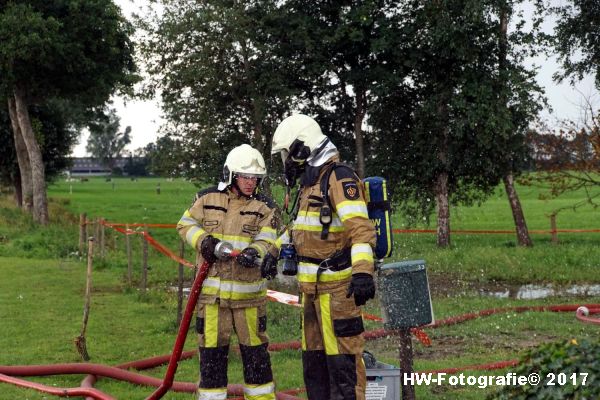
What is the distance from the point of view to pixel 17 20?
87.0 feet

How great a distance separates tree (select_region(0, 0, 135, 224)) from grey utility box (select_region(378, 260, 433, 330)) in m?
22.4

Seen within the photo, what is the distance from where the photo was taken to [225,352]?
Answer: 646 cm

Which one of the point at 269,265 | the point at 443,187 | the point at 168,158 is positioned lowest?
the point at 269,265

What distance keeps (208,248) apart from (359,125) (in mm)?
22879

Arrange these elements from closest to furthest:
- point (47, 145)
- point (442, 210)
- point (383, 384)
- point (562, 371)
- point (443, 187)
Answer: point (562, 371)
point (383, 384)
point (442, 210)
point (443, 187)
point (47, 145)

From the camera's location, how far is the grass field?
8812 millimetres

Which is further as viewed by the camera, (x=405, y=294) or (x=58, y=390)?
(x=58, y=390)

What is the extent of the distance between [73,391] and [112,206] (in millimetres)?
45888

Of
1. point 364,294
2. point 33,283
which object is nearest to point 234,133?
point 33,283

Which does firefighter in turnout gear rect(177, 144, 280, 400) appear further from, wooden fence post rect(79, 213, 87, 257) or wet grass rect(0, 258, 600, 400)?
wooden fence post rect(79, 213, 87, 257)

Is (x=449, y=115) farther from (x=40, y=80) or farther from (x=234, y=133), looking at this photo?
(x=40, y=80)

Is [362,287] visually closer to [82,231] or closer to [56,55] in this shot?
[82,231]

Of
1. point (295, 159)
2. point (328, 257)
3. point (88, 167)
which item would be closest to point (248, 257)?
point (328, 257)

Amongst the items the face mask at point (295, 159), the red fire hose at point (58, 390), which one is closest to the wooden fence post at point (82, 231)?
the red fire hose at point (58, 390)
